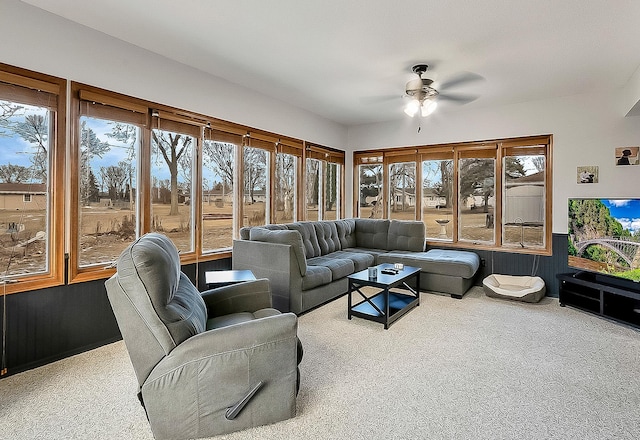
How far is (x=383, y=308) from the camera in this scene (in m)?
3.59

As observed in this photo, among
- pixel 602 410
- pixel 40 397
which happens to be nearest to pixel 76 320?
pixel 40 397

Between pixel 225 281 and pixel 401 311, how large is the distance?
191cm

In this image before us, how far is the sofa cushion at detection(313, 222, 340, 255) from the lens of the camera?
5.07 meters

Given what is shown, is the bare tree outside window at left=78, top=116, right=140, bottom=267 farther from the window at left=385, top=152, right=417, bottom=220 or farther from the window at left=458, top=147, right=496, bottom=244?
the window at left=458, top=147, right=496, bottom=244

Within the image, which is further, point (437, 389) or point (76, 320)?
point (76, 320)

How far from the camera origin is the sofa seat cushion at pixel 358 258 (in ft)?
15.5

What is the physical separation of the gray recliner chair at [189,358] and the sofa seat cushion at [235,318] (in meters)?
0.34

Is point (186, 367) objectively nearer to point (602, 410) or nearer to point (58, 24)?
point (602, 410)

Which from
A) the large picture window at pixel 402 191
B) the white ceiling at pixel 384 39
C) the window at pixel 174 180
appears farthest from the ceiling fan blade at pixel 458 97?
the window at pixel 174 180

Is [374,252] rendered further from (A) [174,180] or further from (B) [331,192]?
(A) [174,180]

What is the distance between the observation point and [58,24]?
2.72 meters

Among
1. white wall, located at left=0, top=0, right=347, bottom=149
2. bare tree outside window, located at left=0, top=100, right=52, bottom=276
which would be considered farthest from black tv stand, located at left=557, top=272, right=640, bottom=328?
bare tree outside window, located at left=0, top=100, right=52, bottom=276

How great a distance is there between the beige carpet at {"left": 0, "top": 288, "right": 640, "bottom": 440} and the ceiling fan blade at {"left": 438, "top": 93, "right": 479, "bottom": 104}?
299 centimetres

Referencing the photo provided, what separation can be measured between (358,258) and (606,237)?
2.93 m
